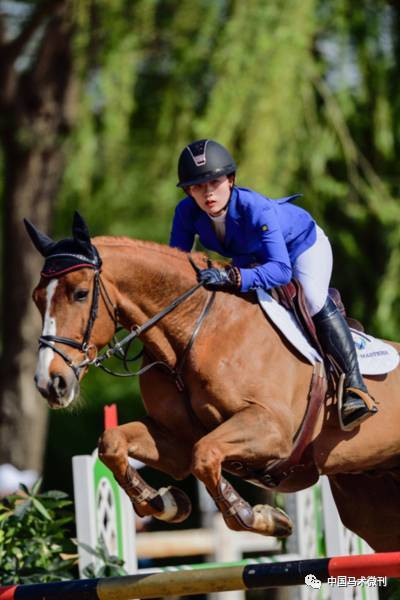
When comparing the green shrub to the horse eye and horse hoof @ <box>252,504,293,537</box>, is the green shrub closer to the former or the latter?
horse hoof @ <box>252,504,293,537</box>

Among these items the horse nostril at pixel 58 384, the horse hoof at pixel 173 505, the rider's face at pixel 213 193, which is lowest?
the horse hoof at pixel 173 505

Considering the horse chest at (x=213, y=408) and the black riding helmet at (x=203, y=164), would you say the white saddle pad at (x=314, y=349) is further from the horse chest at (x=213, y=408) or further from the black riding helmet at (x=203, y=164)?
the black riding helmet at (x=203, y=164)

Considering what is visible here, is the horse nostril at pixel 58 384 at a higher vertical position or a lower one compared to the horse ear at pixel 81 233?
lower

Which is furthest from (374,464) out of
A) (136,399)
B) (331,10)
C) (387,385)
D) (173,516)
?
(136,399)

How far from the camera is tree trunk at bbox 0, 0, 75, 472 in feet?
41.8

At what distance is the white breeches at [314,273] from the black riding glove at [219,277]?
1.35 ft

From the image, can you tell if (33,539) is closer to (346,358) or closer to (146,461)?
(146,461)

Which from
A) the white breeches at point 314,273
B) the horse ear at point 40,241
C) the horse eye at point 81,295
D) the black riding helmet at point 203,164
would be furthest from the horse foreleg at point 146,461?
the black riding helmet at point 203,164

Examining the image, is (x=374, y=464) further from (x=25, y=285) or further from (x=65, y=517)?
(x=25, y=285)

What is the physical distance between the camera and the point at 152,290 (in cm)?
535

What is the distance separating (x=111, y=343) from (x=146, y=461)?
0.55 metres

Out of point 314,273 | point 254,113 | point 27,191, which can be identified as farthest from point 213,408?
point 27,191

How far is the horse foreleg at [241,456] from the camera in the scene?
16.2 ft

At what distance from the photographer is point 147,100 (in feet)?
42.2
